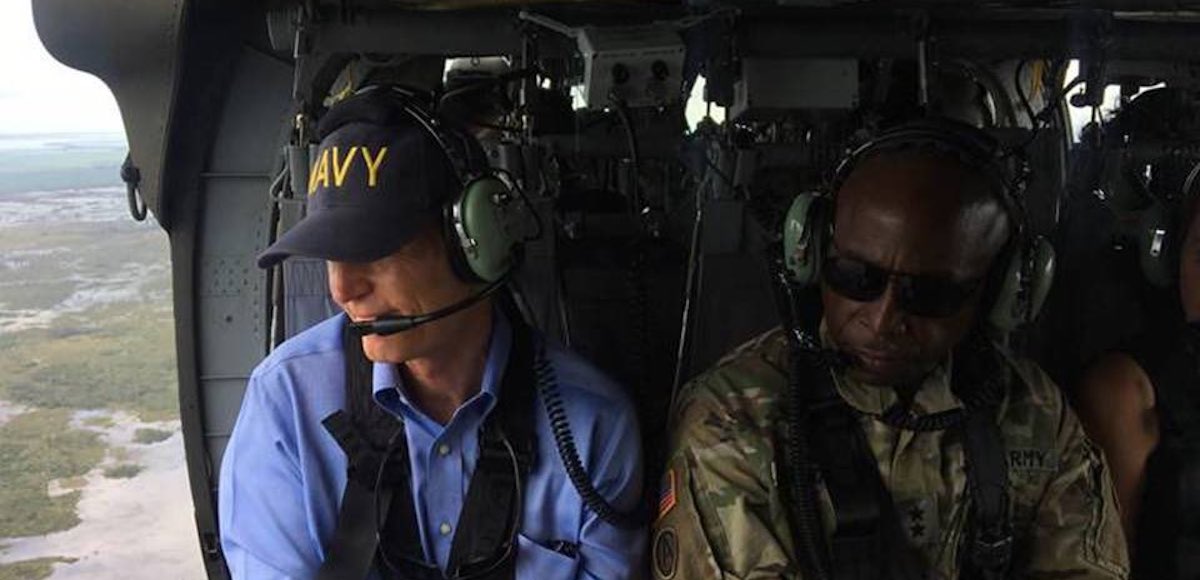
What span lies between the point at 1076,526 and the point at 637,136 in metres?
A: 1.12

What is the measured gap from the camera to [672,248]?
7.19 feet

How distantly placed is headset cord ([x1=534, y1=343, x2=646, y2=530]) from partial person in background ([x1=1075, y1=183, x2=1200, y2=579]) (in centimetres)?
79

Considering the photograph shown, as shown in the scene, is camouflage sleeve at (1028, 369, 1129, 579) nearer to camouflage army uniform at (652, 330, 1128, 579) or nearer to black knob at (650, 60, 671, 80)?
camouflage army uniform at (652, 330, 1128, 579)

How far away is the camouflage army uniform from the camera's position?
141 cm

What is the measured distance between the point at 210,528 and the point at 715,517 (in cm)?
163

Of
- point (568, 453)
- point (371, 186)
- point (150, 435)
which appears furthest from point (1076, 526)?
point (150, 435)

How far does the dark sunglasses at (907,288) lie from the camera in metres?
1.40

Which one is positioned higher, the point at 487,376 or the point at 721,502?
the point at 487,376

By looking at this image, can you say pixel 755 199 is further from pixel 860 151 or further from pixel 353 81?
pixel 353 81

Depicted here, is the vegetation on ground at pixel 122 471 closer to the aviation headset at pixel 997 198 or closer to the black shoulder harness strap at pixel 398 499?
the black shoulder harness strap at pixel 398 499

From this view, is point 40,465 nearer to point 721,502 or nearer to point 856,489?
point 721,502

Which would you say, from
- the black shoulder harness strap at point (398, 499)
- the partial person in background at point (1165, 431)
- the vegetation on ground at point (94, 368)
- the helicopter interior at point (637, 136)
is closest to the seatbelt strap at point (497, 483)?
the black shoulder harness strap at point (398, 499)

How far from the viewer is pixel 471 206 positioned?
1312 mm

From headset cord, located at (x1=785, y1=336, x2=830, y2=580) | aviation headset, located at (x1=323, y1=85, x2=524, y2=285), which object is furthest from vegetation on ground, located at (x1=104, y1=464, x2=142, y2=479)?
headset cord, located at (x1=785, y1=336, x2=830, y2=580)
